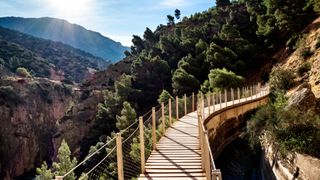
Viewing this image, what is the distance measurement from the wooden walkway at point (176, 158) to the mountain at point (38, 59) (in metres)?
67.2

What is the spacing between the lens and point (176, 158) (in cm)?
1045

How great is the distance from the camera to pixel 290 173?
13.5 m

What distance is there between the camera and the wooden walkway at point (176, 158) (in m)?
8.82

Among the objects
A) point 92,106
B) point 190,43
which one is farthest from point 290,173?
point 92,106

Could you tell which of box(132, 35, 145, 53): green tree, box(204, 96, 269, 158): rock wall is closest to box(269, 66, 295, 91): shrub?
box(204, 96, 269, 158): rock wall

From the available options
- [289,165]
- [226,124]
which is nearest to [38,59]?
[226,124]

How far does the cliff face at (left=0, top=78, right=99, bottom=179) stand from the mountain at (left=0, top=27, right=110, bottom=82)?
356 inches

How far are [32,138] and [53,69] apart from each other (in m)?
46.9

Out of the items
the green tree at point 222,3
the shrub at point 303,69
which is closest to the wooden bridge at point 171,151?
the shrub at point 303,69

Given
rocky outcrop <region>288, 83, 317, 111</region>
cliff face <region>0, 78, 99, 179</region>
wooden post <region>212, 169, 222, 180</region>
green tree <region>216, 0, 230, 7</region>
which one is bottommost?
cliff face <region>0, 78, 99, 179</region>

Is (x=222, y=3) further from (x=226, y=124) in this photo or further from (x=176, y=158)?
(x=176, y=158)

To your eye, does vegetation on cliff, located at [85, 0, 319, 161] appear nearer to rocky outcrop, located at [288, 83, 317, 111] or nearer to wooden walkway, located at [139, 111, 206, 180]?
rocky outcrop, located at [288, 83, 317, 111]

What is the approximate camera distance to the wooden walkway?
28.9 feet

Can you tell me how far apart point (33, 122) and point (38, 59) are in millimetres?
45155
